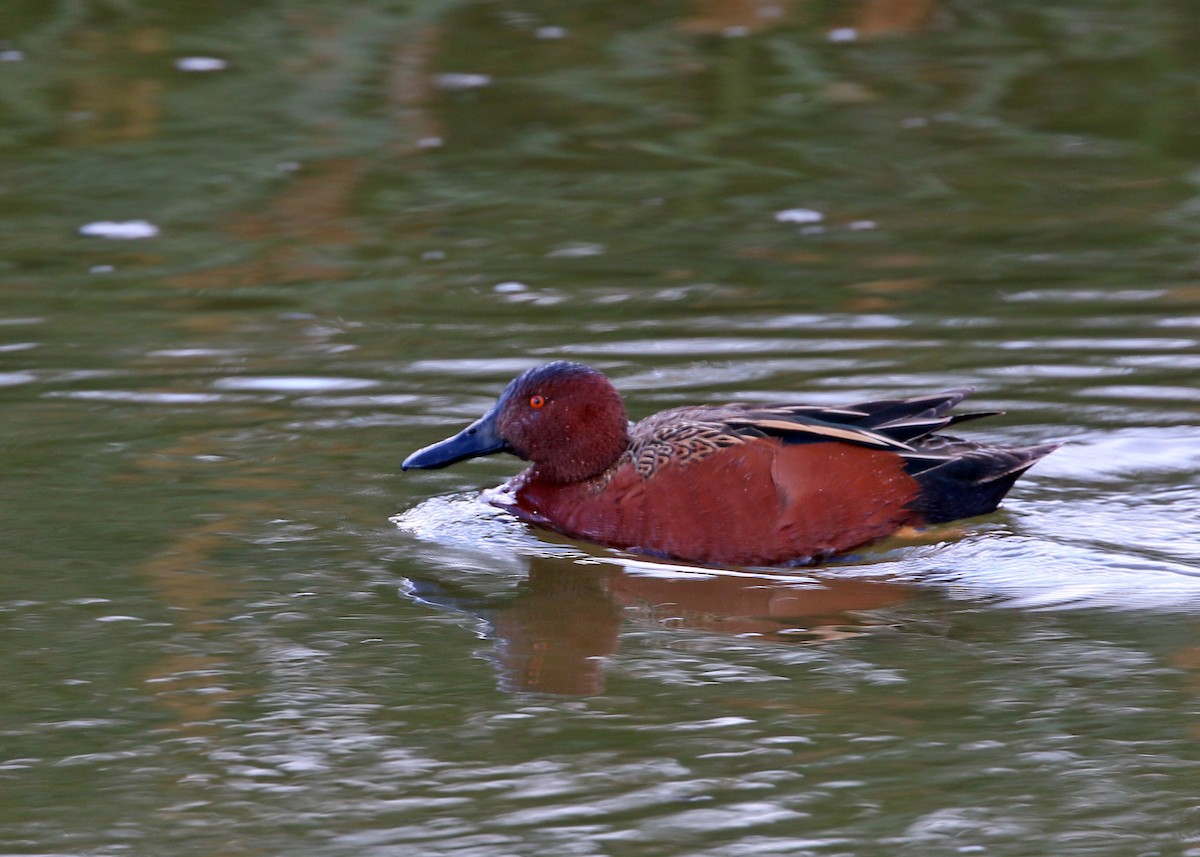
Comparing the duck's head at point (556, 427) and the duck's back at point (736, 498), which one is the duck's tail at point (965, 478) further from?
the duck's head at point (556, 427)

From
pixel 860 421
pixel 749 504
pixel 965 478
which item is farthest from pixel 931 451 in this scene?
pixel 749 504

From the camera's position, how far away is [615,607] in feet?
19.4

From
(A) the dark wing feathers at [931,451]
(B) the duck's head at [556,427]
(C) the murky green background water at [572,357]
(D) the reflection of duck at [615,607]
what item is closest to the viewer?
(C) the murky green background water at [572,357]

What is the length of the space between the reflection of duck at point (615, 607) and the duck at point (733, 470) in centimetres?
18

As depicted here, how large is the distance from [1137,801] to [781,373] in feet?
14.0

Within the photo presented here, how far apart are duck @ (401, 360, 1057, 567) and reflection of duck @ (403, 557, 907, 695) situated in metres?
0.18

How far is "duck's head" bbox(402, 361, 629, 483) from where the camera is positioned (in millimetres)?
6586

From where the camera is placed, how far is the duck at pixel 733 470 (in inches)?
247

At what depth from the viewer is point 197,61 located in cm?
1342

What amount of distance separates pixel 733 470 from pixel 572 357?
243 centimetres

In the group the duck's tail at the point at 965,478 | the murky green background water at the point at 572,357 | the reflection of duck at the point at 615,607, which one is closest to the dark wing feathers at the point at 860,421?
the duck's tail at the point at 965,478

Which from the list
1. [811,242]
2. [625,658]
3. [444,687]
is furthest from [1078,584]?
[811,242]

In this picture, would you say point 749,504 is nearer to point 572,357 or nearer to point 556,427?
point 556,427

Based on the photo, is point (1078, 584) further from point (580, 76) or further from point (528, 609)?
point (580, 76)
